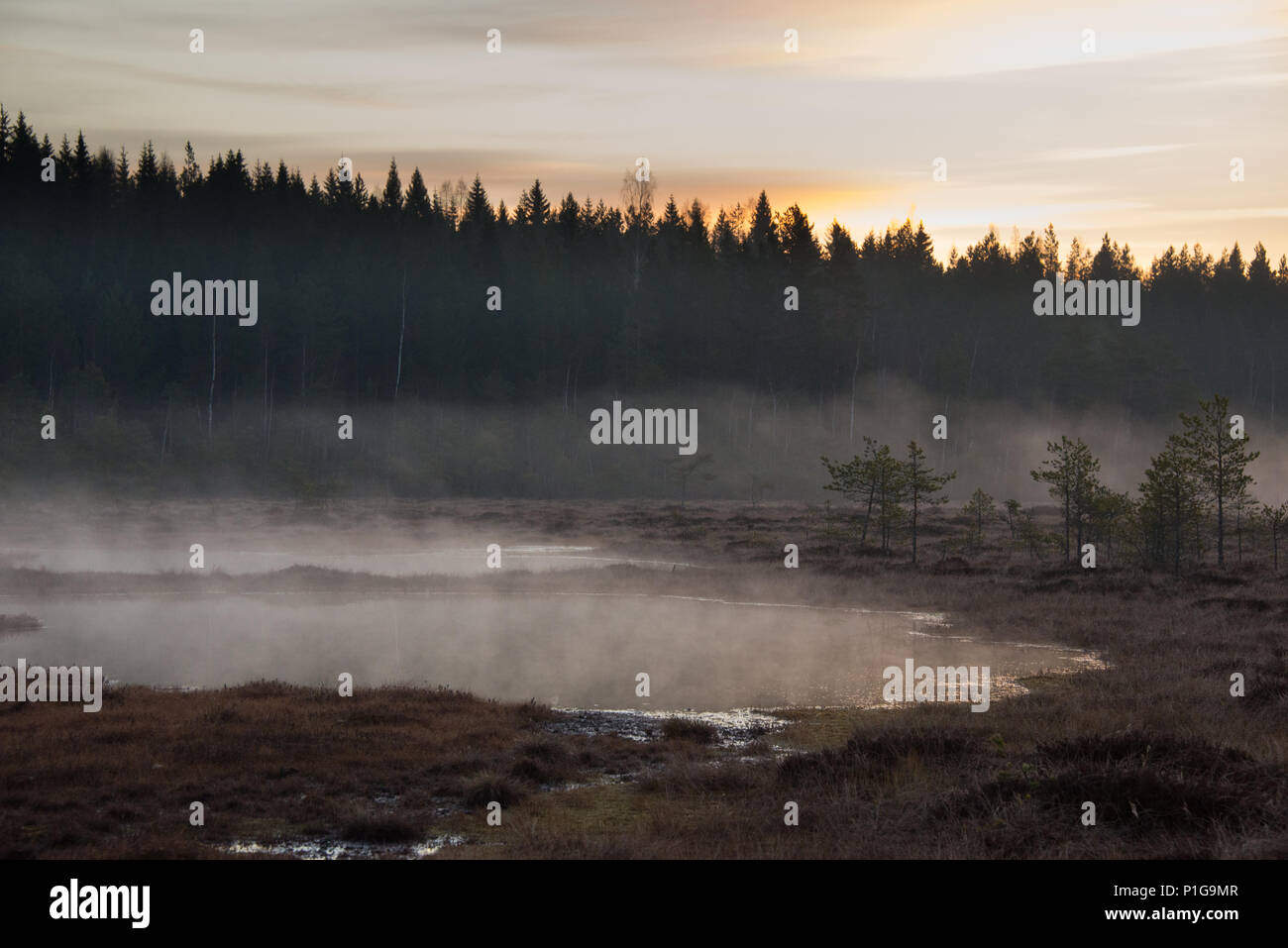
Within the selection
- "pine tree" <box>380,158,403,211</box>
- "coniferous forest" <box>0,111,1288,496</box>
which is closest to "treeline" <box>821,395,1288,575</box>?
"coniferous forest" <box>0,111,1288,496</box>

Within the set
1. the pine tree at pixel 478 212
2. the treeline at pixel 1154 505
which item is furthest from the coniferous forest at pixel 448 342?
the treeline at pixel 1154 505

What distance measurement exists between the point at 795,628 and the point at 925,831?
63.4ft

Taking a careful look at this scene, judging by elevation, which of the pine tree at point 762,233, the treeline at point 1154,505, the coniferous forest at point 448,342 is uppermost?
the pine tree at point 762,233

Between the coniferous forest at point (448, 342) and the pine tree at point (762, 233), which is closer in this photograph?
the coniferous forest at point (448, 342)

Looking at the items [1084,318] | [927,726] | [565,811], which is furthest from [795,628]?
[1084,318]

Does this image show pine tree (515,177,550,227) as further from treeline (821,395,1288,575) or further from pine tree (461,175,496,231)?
treeline (821,395,1288,575)

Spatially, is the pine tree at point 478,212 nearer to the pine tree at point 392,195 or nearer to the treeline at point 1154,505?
the pine tree at point 392,195

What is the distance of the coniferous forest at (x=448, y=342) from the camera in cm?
8831

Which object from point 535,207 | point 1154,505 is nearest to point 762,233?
point 535,207

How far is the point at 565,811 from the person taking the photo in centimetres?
1403

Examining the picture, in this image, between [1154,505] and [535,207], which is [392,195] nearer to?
[535,207]

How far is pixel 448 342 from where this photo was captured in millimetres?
101938

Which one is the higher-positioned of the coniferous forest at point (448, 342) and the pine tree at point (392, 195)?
the pine tree at point (392, 195)

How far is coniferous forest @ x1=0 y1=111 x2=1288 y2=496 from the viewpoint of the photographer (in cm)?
8831
